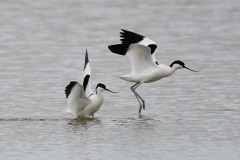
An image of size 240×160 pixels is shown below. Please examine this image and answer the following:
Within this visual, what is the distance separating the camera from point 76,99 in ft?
40.5

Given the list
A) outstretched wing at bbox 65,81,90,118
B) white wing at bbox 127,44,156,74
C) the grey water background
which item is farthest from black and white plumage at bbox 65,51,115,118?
white wing at bbox 127,44,156,74

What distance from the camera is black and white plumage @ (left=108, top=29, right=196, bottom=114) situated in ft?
41.8

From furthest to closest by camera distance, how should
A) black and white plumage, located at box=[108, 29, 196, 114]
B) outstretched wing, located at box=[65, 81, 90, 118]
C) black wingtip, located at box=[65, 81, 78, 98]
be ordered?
black and white plumage, located at box=[108, 29, 196, 114] < outstretched wing, located at box=[65, 81, 90, 118] < black wingtip, located at box=[65, 81, 78, 98]

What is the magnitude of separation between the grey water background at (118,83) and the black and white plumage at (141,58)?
44 centimetres

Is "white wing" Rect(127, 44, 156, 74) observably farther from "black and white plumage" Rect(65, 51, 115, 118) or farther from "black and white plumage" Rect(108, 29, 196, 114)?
"black and white plumage" Rect(65, 51, 115, 118)

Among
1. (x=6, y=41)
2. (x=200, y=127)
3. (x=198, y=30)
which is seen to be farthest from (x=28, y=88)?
(x=198, y=30)

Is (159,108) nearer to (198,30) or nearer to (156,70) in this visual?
(156,70)

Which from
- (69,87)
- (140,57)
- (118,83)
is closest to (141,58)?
(140,57)

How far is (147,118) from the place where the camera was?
485 inches

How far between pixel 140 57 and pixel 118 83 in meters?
2.07

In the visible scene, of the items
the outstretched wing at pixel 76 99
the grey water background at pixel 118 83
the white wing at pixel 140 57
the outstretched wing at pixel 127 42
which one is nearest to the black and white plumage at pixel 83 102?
the outstretched wing at pixel 76 99

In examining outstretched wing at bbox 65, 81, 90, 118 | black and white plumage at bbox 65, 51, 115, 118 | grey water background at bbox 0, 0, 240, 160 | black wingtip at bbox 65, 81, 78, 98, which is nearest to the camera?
grey water background at bbox 0, 0, 240, 160

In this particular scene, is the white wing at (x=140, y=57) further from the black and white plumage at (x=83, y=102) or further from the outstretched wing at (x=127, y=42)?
the black and white plumage at (x=83, y=102)

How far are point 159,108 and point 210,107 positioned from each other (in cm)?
72
